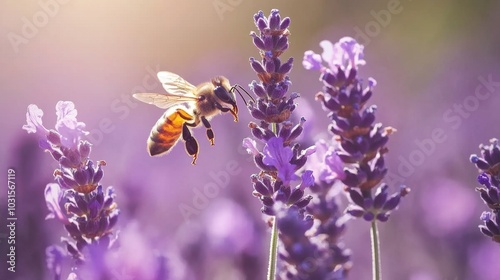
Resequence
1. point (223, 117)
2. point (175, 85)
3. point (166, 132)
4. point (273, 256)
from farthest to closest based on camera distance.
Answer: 1. point (223, 117)
2. point (175, 85)
3. point (166, 132)
4. point (273, 256)

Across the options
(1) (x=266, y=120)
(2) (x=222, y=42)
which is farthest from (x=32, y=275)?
(2) (x=222, y=42)

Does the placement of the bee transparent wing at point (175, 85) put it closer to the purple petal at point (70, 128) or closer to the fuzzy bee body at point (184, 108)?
the fuzzy bee body at point (184, 108)

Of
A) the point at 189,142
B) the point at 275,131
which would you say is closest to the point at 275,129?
the point at 275,131

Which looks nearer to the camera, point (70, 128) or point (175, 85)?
point (70, 128)

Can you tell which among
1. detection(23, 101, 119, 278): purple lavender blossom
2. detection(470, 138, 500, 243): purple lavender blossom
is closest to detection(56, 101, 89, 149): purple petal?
detection(23, 101, 119, 278): purple lavender blossom

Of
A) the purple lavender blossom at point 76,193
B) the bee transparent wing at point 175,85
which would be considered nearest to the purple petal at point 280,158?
the purple lavender blossom at point 76,193

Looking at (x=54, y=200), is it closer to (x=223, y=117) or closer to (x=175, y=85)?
(x=175, y=85)

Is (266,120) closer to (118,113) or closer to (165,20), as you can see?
(118,113)
